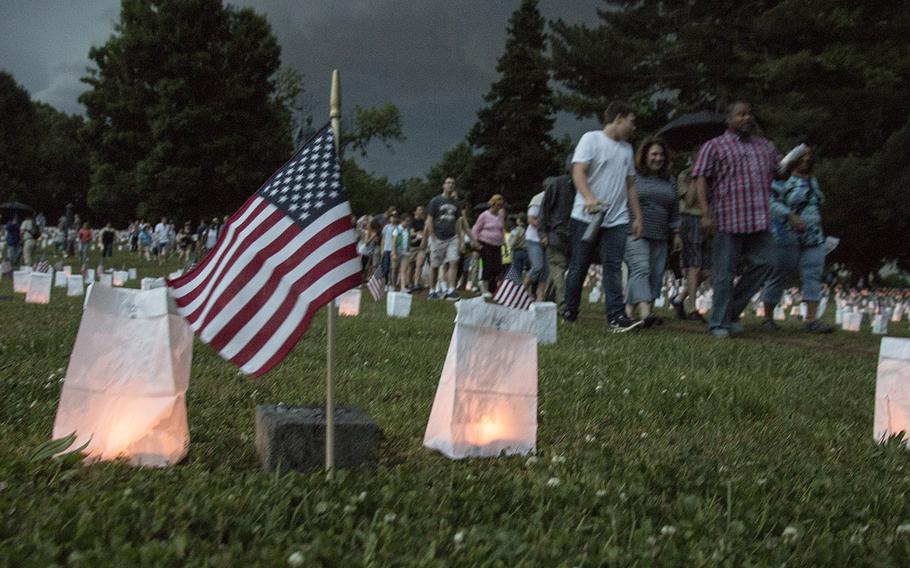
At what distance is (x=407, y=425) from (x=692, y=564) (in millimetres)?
1808

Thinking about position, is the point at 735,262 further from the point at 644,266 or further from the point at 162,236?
the point at 162,236

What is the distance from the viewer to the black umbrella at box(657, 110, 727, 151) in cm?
1376

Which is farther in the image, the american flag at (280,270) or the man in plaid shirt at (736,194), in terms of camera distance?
the man in plaid shirt at (736,194)

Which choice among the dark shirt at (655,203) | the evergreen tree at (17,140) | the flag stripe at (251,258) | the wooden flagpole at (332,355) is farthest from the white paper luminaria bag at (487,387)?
the evergreen tree at (17,140)

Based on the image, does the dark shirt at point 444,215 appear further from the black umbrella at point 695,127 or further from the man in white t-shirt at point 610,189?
the man in white t-shirt at point 610,189

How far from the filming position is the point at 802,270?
993 centimetres

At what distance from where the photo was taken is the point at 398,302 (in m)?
10.8

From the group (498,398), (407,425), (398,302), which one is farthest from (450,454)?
(398,302)

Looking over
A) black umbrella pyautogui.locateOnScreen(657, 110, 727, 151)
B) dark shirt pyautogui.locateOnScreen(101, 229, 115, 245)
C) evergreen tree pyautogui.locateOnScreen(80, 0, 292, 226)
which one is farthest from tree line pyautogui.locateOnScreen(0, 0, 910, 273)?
dark shirt pyautogui.locateOnScreen(101, 229, 115, 245)

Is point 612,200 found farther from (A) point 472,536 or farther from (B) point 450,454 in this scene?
(A) point 472,536

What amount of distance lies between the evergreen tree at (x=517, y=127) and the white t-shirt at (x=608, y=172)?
5318 cm

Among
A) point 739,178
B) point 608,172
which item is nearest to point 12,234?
point 608,172

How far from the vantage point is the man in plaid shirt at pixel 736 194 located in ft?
26.1

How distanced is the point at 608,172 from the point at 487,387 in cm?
521
